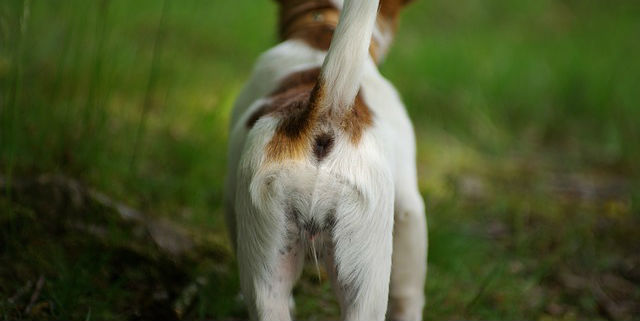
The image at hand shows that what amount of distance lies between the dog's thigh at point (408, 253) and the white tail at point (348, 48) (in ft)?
1.92

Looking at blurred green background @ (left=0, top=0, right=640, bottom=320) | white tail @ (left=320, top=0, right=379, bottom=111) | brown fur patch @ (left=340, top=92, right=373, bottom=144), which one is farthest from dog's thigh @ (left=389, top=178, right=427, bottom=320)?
white tail @ (left=320, top=0, right=379, bottom=111)

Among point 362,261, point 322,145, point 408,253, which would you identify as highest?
point 322,145

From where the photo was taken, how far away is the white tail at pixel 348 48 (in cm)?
199

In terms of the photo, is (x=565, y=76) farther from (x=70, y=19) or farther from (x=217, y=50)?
(x=70, y=19)

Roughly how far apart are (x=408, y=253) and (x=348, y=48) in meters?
0.85

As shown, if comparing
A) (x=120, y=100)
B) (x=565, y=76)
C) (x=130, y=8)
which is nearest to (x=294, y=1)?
(x=120, y=100)

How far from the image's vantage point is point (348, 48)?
200 cm

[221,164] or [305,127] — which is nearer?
[305,127]

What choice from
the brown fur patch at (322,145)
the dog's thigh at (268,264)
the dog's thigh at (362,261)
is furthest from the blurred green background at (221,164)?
the brown fur patch at (322,145)

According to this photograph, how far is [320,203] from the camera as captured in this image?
204cm

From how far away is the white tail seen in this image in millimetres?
1994

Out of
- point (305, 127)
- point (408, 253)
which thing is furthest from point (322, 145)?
point (408, 253)

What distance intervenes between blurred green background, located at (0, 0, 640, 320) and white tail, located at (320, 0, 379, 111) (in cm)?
121

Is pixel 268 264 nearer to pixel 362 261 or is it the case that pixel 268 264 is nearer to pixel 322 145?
pixel 362 261
